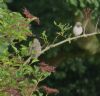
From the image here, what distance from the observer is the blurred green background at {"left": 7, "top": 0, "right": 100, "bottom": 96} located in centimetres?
809

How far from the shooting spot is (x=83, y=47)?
7.80 metres

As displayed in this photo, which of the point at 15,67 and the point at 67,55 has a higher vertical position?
the point at 67,55

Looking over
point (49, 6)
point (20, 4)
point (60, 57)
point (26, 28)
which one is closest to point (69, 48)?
point (60, 57)

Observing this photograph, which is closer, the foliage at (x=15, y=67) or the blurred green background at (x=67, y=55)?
the foliage at (x=15, y=67)

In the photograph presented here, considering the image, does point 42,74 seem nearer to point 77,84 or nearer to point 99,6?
point 99,6

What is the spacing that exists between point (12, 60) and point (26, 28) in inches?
13.0

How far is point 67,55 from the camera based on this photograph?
8.27 m

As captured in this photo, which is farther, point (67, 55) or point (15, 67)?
point (67, 55)

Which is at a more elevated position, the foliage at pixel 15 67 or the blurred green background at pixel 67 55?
the blurred green background at pixel 67 55

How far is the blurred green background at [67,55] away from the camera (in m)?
8.09

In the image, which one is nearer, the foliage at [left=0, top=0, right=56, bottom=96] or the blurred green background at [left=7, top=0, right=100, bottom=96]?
the foliage at [left=0, top=0, right=56, bottom=96]

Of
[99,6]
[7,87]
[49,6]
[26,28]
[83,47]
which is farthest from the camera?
[49,6]

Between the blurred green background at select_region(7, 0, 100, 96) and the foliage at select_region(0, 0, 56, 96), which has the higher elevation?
the blurred green background at select_region(7, 0, 100, 96)

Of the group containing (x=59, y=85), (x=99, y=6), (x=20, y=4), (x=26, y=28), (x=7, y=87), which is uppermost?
(x=20, y=4)
